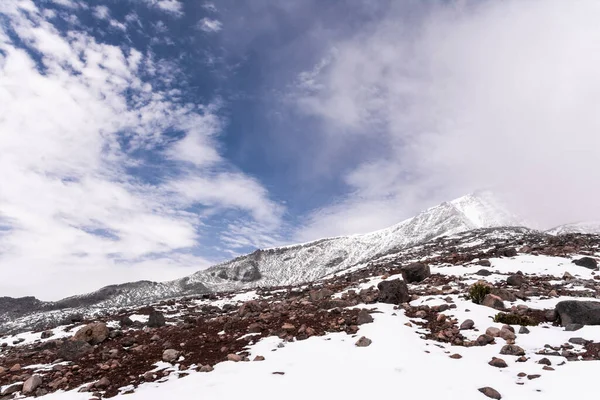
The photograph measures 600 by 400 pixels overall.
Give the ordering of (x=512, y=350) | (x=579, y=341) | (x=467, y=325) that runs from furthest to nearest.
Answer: (x=467, y=325) < (x=579, y=341) < (x=512, y=350)

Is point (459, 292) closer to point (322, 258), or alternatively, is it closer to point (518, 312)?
point (518, 312)

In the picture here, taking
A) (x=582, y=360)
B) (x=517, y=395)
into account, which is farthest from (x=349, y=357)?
(x=582, y=360)

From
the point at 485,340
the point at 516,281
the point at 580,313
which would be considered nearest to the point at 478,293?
the point at 580,313

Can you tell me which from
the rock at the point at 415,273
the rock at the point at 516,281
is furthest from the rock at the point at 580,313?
the rock at the point at 415,273

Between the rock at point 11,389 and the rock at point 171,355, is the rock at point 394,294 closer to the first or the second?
the rock at point 171,355

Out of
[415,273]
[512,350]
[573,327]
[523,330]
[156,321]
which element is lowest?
[512,350]

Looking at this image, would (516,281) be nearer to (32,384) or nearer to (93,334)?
(93,334)

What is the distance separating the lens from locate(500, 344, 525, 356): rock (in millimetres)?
10727

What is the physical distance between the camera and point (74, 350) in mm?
14234

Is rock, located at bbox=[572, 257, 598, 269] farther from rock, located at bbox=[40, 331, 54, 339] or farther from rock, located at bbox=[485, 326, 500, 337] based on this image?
rock, located at bbox=[40, 331, 54, 339]

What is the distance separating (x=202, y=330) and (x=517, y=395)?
1266cm

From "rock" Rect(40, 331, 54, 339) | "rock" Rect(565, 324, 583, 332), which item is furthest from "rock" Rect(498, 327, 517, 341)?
"rock" Rect(40, 331, 54, 339)

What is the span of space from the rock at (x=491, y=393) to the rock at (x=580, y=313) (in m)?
6.48

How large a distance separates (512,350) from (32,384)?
576 inches
